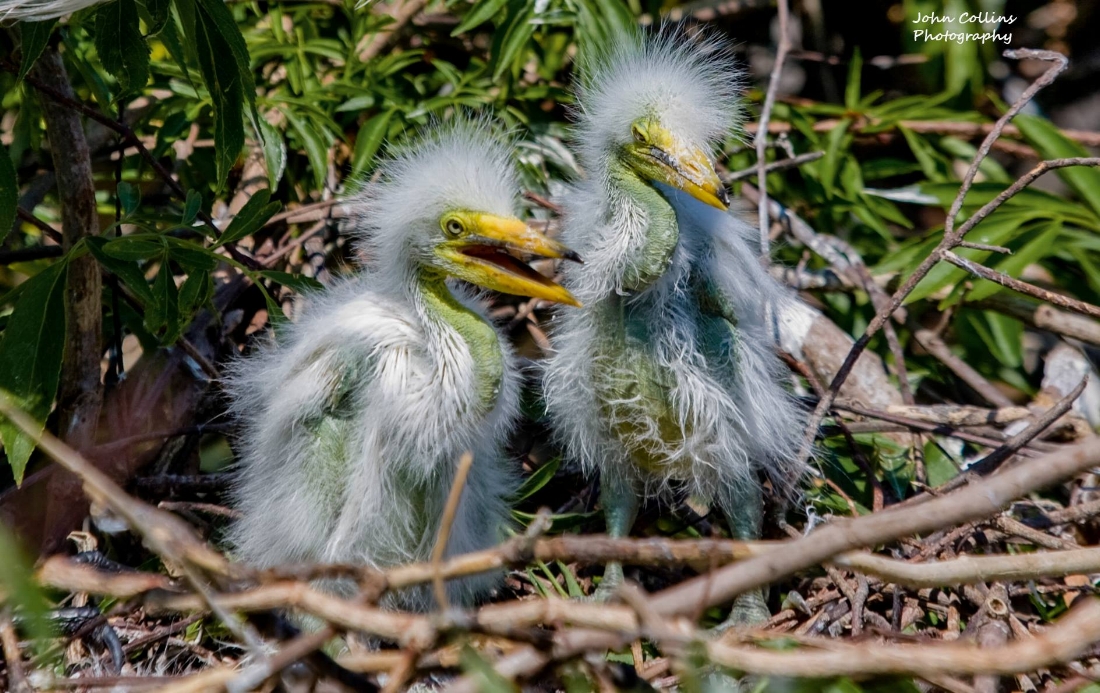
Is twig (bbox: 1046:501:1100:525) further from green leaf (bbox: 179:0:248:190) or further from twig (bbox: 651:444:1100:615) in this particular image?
green leaf (bbox: 179:0:248:190)

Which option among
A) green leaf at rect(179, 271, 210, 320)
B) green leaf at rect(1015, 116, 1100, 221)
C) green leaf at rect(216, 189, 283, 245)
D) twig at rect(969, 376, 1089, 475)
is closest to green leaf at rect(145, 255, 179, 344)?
green leaf at rect(179, 271, 210, 320)

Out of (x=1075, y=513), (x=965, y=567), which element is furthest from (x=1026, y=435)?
(x=965, y=567)

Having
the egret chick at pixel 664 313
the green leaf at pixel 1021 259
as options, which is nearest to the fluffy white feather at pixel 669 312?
the egret chick at pixel 664 313

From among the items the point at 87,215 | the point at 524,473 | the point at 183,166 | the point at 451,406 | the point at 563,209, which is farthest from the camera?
the point at 183,166

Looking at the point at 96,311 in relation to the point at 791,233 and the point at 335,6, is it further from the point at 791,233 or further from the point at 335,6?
the point at 791,233

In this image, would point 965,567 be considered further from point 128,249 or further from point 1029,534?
point 128,249

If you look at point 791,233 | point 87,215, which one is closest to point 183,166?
point 87,215

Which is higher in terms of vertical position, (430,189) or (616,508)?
(430,189)
